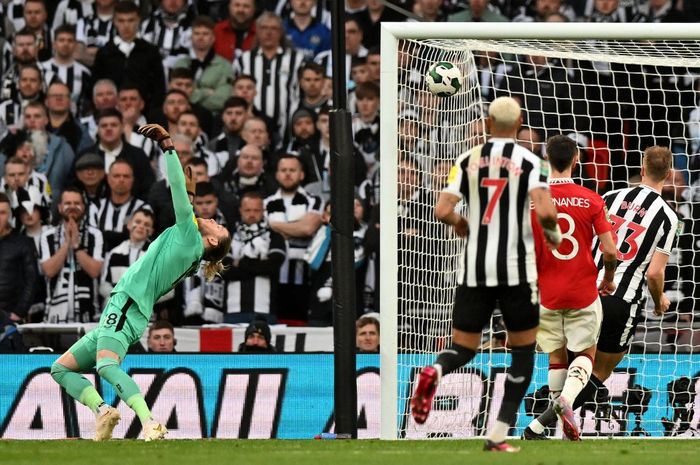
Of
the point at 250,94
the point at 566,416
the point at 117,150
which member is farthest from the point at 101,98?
the point at 566,416

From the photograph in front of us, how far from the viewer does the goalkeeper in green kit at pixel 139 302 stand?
9148 mm

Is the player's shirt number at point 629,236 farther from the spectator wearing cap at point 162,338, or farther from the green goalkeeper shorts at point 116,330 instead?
the spectator wearing cap at point 162,338

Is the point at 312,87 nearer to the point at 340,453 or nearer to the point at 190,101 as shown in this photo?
the point at 190,101

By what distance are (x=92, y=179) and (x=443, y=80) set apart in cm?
528

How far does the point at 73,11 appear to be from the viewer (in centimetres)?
1568

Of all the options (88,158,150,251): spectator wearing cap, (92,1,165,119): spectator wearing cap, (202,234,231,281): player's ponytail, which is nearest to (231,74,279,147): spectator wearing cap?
(92,1,165,119): spectator wearing cap

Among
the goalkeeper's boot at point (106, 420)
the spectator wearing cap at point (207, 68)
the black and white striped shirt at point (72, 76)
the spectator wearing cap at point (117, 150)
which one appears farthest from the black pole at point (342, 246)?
the black and white striped shirt at point (72, 76)

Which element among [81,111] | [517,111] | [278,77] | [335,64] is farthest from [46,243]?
[517,111]

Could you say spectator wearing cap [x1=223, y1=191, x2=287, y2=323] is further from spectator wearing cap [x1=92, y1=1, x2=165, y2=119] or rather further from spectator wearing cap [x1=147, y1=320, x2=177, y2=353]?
spectator wearing cap [x1=92, y1=1, x2=165, y2=119]

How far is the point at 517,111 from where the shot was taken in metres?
7.86

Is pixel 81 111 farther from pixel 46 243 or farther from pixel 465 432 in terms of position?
pixel 465 432

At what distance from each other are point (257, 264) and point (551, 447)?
5.55 metres

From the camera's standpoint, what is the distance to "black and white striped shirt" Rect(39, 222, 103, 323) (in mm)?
13766

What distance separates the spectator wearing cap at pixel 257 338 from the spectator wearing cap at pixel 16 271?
8.11 feet
